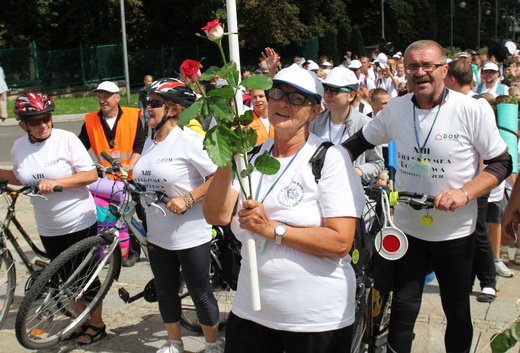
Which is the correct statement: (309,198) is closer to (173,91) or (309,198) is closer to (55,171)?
(173,91)

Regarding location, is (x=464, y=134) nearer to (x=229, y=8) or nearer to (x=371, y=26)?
(x=229, y=8)

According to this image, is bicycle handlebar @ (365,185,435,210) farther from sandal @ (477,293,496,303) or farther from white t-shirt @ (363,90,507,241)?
sandal @ (477,293,496,303)

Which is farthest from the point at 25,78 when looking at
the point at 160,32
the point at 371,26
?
the point at 371,26

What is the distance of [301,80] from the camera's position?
9.89 feet

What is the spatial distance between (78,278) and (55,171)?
32.3 inches

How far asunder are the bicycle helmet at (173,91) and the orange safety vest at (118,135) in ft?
8.23

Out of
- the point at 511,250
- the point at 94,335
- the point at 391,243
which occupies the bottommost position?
the point at 511,250

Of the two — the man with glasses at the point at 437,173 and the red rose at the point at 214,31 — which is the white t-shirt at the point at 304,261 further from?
the man with glasses at the point at 437,173

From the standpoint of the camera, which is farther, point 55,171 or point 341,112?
point 341,112

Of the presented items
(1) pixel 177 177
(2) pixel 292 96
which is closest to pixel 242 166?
(2) pixel 292 96

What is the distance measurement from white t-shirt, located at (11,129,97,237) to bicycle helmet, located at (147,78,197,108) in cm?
102

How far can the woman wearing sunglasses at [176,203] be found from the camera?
14.7ft

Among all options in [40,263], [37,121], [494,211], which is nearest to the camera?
[37,121]

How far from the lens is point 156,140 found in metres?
4.59
